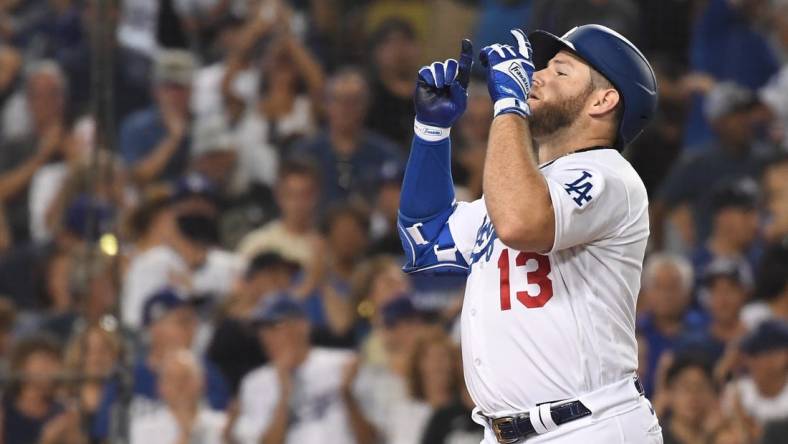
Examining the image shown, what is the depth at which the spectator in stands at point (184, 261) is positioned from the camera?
636cm

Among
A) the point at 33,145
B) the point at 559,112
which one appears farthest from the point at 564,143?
the point at 33,145

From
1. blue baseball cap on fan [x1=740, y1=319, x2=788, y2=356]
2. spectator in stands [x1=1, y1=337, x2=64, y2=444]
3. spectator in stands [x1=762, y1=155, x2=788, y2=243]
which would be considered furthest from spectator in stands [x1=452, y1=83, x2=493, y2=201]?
spectator in stands [x1=1, y1=337, x2=64, y2=444]

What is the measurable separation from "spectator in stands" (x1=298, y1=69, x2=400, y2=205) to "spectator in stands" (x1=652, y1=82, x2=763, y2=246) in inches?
52.8

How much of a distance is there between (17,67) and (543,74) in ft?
17.9

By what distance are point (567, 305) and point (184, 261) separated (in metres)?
3.88

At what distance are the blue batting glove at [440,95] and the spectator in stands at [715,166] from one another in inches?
129

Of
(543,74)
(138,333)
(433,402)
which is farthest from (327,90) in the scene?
(543,74)

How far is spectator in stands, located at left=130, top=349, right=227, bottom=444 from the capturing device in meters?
5.74

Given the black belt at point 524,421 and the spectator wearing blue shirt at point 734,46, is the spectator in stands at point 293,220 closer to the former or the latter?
the spectator wearing blue shirt at point 734,46

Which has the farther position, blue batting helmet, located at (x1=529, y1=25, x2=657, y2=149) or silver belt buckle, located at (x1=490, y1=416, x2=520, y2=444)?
blue batting helmet, located at (x1=529, y1=25, x2=657, y2=149)

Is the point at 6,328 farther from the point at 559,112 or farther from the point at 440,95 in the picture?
the point at 559,112

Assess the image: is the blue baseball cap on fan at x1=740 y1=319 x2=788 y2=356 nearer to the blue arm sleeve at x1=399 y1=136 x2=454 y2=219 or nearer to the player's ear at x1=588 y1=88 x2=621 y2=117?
the blue arm sleeve at x1=399 y1=136 x2=454 y2=219

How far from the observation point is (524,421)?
2.84 metres

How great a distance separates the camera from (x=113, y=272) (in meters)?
4.96
